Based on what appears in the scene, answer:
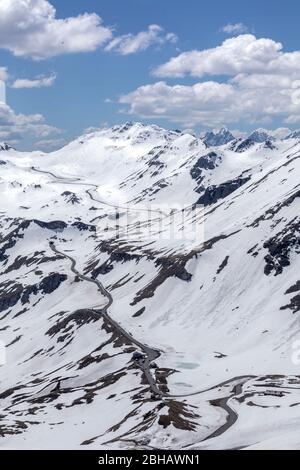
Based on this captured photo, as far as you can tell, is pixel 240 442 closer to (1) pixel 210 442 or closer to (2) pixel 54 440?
(1) pixel 210 442

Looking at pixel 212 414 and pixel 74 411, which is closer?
pixel 212 414

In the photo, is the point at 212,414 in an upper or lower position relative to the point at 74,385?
lower

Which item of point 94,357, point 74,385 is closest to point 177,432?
point 74,385

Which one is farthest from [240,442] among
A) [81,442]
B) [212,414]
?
[81,442]

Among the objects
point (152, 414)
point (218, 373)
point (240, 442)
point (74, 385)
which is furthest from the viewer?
point (74, 385)

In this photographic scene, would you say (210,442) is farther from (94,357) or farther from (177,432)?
(94,357)

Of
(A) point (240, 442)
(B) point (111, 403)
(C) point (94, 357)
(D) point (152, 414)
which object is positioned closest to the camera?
(A) point (240, 442)
